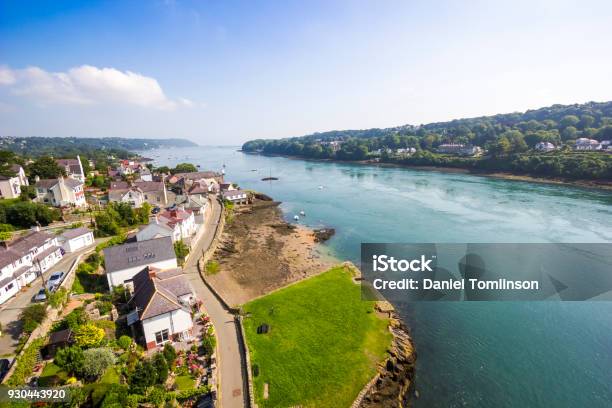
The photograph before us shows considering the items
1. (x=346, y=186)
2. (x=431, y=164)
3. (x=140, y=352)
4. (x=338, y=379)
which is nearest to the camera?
(x=338, y=379)

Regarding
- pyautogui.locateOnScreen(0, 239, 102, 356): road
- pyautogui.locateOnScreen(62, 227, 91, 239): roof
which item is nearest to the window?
pyautogui.locateOnScreen(0, 239, 102, 356): road

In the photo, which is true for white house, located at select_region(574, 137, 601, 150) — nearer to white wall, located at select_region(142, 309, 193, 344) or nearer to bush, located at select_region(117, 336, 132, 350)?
white wall, located at select_region(142, 309, 193, 344)

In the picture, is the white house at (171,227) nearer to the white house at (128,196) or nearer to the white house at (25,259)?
the white house at (25,259)

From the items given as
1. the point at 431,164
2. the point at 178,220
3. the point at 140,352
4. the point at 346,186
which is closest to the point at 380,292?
the point at 140,352

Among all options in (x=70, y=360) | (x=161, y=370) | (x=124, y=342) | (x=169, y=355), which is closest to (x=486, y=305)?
(x=169, y=355)

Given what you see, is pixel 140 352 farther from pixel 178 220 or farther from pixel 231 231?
pixel 231 231

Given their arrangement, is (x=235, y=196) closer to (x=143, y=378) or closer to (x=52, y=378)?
(x=52, y=378)
